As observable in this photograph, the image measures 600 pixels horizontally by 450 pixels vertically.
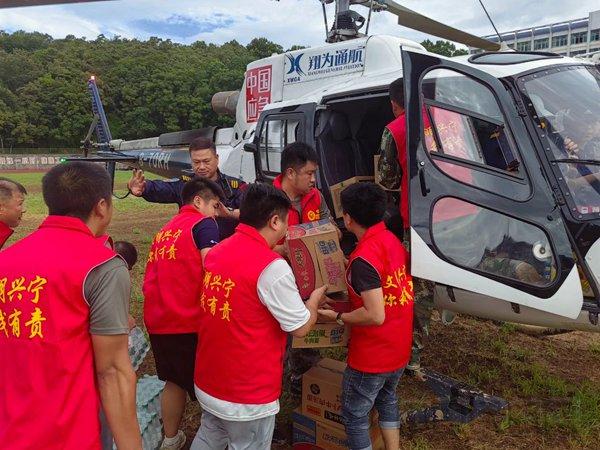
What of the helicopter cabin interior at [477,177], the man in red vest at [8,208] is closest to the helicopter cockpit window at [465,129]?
the helicopter cabin interior at [477,177]

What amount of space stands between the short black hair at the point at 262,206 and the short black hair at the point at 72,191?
2.15 ft

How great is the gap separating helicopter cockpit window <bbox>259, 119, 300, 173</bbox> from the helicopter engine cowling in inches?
121

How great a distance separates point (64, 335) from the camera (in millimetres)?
1503

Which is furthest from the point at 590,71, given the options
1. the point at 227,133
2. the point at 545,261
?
the point at 227,133

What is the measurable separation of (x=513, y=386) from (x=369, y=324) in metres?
2.36

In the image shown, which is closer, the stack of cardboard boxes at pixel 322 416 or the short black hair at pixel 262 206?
the short black hair at pixel 262 206

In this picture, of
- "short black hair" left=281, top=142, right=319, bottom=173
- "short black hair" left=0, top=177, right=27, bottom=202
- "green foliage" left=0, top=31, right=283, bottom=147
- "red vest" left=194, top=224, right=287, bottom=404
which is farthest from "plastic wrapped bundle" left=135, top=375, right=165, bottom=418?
"green foliage" left=0, top=31, right=283, bottom=147

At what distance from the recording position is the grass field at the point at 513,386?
10.9 feet

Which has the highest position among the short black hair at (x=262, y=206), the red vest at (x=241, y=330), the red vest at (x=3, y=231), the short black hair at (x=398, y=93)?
the short black hair at (x=398, y=93)

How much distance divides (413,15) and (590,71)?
8.86 feet

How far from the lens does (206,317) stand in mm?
2186

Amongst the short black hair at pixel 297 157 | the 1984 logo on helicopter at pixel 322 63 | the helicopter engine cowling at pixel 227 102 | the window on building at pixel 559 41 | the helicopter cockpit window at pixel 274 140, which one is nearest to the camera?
the short black hair at pixel 297 157

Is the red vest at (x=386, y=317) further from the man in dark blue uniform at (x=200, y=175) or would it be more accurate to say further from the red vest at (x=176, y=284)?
the man in dark blue uniform at (x=200, y=175)

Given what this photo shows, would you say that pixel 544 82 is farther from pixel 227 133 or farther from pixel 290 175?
pixel 227 133
